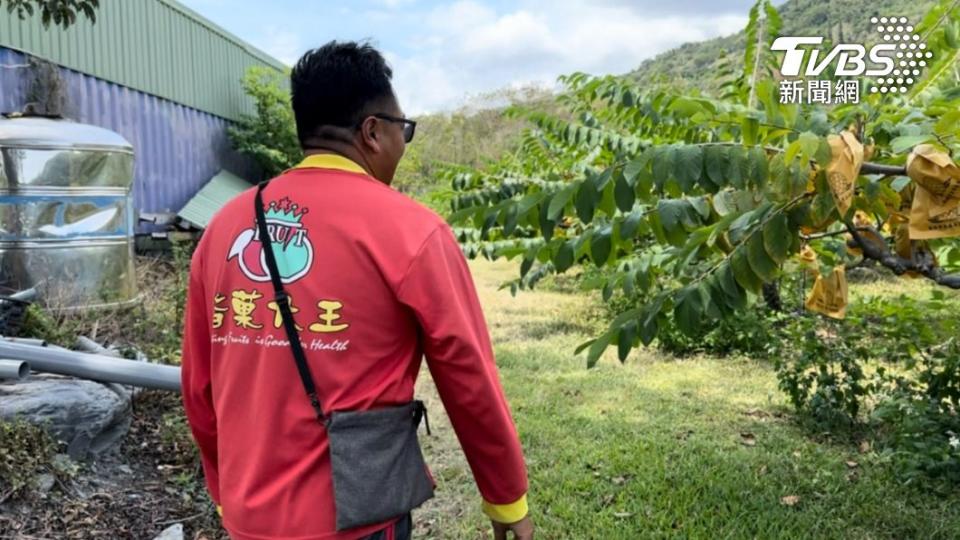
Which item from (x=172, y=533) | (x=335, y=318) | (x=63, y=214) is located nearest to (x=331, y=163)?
(x=335, y=318)

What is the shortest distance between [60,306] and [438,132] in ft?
60.5

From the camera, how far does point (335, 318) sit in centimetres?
151

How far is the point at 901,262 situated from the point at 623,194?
3.91ft

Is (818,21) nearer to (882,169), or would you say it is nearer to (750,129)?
(882,169)

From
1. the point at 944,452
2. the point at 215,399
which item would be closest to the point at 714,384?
the point at 944,452

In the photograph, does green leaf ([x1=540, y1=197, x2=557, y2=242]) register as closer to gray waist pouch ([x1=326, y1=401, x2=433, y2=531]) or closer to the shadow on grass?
gray waist pouch ([x1=326, y1=401, x2=433, y2=531])

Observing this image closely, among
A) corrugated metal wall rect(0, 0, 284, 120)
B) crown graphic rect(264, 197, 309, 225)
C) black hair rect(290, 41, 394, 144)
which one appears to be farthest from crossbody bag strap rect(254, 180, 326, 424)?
corrugated metal wall rect(0, 0, 284, 120)

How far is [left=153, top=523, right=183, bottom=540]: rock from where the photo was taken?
125 inches

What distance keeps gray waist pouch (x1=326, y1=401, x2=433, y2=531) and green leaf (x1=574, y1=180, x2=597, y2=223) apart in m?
0.98

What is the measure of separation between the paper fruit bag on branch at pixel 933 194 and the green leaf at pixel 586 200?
34.3 inches

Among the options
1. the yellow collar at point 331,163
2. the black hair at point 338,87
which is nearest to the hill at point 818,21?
the black hair at point 338,87

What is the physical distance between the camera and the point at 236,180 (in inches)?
526

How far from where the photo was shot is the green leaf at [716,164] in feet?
6.83

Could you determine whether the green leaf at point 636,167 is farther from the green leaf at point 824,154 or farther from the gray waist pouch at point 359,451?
the gray waist pouch at point 359,451
